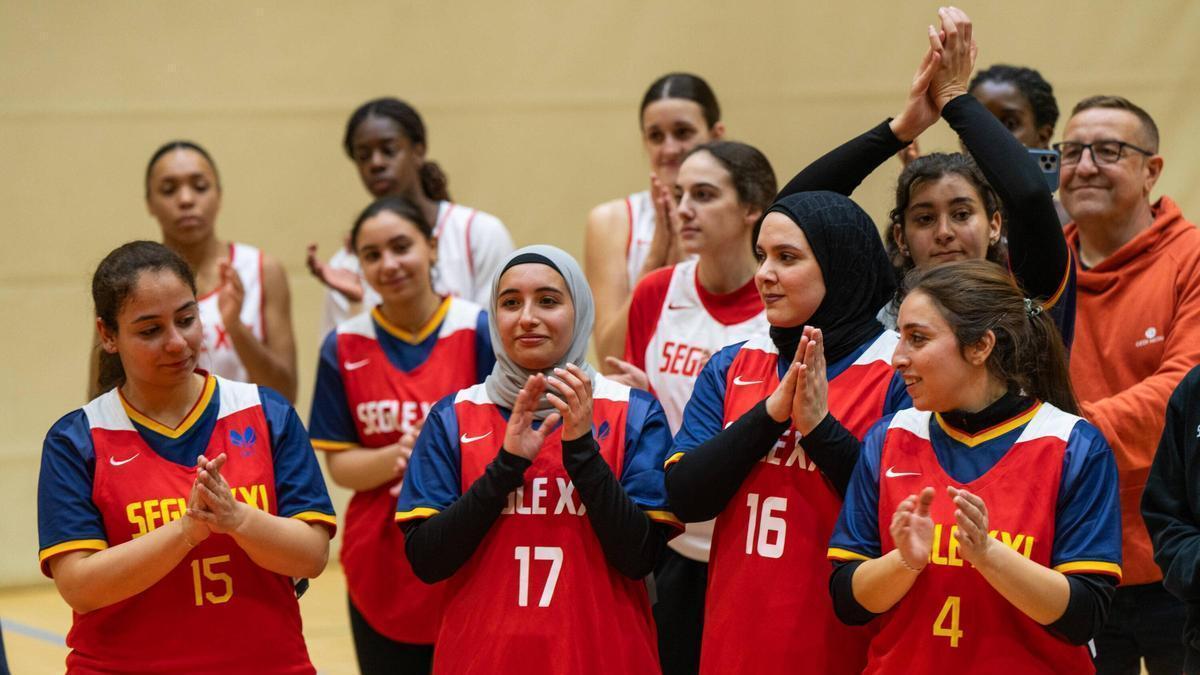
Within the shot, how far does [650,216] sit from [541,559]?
1972 millimetres

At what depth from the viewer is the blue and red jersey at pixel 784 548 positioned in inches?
112

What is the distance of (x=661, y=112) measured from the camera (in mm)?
4773

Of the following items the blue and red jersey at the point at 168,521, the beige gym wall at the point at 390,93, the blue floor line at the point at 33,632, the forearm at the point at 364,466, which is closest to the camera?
the blue and red jersey at the point at 168,521

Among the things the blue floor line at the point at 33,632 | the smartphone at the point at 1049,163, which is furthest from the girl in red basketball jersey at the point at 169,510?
the blue floor line at the point at 33,632

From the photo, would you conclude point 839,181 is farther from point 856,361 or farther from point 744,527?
point 744,527

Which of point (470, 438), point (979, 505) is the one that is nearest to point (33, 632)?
point (470, 438)

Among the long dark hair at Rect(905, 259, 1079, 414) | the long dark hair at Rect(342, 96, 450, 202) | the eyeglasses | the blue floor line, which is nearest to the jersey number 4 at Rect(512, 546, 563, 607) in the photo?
the long dark hair at Rect(905, 259, 1079, 414)

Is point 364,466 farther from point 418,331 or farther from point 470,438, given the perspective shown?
point 470,438

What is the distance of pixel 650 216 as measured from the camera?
465cm

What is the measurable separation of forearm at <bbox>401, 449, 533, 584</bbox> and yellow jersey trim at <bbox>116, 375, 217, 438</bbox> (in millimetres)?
559

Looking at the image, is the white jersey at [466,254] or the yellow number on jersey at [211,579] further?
the white jersey at [466,254]

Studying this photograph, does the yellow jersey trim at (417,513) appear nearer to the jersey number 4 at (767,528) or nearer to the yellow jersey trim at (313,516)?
Result: the yellow jersey trim at (313,516)

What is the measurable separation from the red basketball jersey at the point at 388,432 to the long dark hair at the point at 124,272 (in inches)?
39.5

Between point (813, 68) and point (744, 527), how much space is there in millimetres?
4909
